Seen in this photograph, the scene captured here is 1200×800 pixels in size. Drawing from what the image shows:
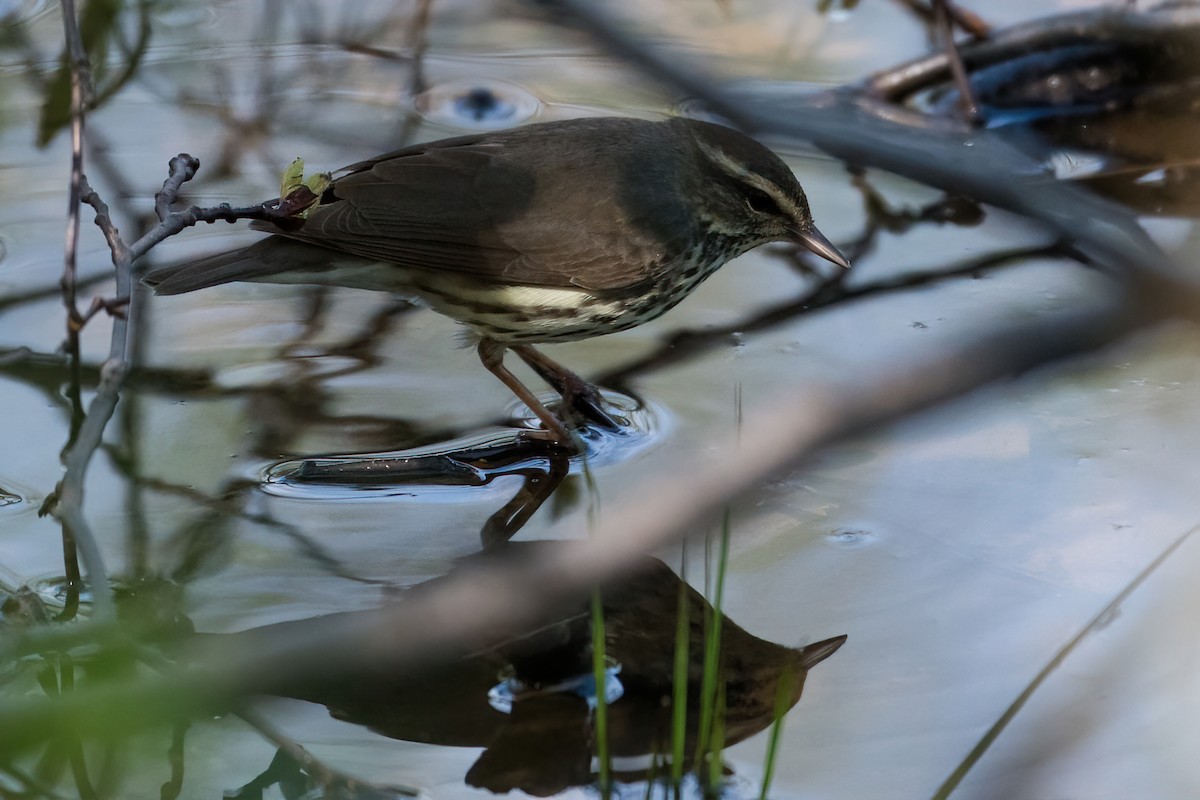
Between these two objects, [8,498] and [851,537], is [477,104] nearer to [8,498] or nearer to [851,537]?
[8,498]

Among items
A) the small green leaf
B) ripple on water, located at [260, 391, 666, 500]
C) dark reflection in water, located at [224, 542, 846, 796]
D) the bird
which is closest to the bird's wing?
the bird

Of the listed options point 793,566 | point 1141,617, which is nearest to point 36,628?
point 793,566

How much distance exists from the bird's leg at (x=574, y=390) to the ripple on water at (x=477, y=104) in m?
1.99

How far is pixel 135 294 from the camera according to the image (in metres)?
5.03

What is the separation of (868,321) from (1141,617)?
5.71ft

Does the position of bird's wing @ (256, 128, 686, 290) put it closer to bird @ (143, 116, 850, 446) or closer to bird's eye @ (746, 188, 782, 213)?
bird @ (143, 116, 850, 446)

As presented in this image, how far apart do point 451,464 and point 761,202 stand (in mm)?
1366

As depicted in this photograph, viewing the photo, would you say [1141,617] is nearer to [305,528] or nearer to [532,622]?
[532,622]

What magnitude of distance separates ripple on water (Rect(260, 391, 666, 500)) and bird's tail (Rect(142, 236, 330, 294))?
58 cm

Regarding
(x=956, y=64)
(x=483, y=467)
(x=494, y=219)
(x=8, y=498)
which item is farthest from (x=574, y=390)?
(x=956, y=64)

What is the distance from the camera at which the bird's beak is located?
466 cm

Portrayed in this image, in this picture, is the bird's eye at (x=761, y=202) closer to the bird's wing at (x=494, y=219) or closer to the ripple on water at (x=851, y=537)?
the bird's wing at (x=494, y=219)

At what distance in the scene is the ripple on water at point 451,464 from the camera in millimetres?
4160

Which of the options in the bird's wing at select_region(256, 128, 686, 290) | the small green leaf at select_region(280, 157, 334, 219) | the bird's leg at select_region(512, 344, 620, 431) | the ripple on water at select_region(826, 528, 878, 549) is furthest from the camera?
the bird's leg at select_region(512, 344, 620, 431)
